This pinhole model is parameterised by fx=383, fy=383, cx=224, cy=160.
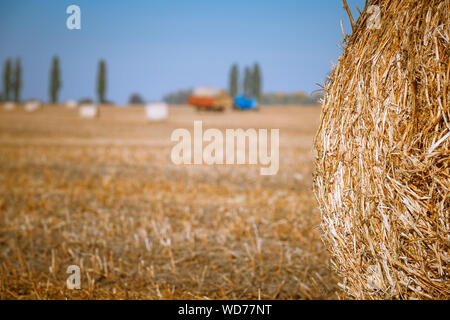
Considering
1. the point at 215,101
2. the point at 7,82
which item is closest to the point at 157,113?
the point at 215,101

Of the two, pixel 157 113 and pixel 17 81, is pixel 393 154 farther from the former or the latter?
pixel 17 81

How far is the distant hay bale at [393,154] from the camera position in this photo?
227 cm

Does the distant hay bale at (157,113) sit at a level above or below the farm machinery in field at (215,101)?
below

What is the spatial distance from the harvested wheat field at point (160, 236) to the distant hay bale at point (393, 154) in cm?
50

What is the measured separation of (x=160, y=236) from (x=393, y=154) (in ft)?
11.6

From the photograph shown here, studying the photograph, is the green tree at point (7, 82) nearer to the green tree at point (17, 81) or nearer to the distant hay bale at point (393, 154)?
the green tree at point (17, 81)

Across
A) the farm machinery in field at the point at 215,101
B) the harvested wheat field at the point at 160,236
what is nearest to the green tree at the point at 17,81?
the farm machinery in field at the point at 215,101

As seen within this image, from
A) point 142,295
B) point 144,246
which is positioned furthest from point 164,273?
point 144,246

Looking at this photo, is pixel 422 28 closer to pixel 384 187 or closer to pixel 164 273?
pixel 384 187

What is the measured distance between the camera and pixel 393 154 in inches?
93.8

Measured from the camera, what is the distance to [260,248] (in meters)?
4.70

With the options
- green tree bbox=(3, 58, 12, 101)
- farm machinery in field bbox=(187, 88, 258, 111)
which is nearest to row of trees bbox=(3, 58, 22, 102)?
green tree bbox=(3, 58, 12, 101)

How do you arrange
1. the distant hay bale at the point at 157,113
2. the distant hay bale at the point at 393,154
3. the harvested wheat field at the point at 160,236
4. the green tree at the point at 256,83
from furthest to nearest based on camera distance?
the green tree at the point at 256,83
the distant hay bale at the point at 157,113
the harvested wheat field at the point at 160,236
the distant hay bale at the point at 393,154

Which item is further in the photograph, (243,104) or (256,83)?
(256,83)
